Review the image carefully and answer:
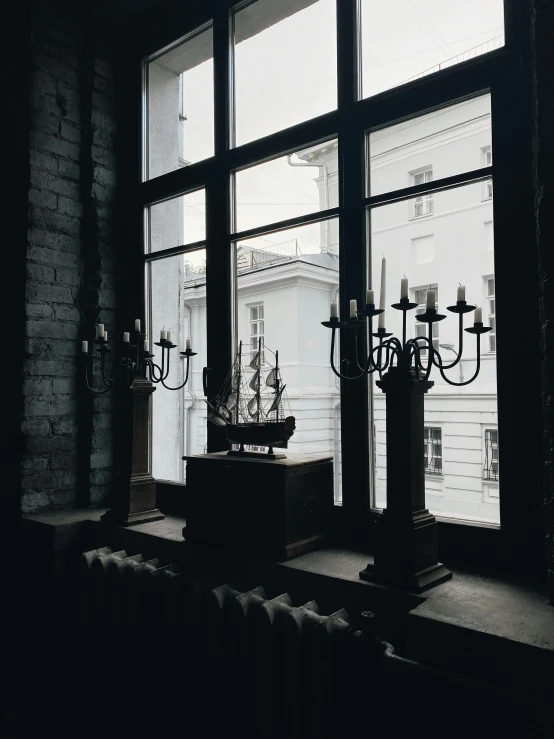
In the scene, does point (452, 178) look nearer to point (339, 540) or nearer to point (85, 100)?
point (339, 540)

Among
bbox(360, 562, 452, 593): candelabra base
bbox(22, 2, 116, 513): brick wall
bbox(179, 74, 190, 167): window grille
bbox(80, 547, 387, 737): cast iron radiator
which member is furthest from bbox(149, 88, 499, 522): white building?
bbox(22, 2, 116, 513): brick wall

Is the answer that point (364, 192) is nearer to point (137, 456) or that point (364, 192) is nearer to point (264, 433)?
point (264, 433)

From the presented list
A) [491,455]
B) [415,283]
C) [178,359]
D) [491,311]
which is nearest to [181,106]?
[178,359]

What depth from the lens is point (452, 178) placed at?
214 centimetres

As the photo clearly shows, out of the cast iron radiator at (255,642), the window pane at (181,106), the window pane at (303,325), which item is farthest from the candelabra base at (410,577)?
the window pane at (181,106)

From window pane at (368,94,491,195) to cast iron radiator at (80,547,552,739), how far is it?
1705 millimetres

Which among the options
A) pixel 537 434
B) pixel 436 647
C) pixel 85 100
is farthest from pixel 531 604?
pixel 85 100

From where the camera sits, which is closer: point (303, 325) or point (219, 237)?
point (303, 325)

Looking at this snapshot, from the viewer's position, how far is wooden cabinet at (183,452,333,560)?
2.14m

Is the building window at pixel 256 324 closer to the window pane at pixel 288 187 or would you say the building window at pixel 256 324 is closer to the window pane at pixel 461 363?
the window pane at pixel 288 187

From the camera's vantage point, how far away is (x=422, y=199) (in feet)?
7.39

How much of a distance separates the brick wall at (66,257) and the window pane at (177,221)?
0.96 ft

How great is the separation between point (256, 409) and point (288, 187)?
3.76ft

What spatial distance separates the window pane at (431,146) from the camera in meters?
2.12
